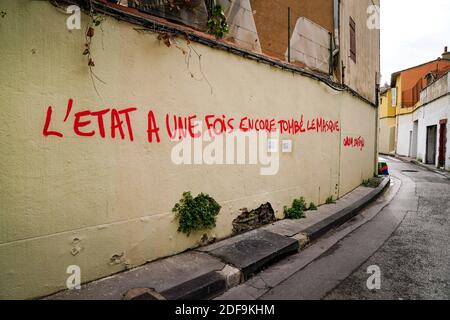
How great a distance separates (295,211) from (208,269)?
293 cm

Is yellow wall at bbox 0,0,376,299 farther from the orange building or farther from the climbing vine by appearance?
the orange building

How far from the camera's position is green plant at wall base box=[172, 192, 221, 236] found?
13.0 ft

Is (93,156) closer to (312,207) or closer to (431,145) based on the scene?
(312,207)

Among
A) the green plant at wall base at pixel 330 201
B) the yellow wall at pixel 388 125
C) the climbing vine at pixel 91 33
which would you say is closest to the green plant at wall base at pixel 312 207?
the green plant at wall base at pixel 330 201

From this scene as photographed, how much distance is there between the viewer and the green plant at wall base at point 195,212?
395 cm

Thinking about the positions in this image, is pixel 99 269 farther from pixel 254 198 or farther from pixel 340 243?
pixel 340 243

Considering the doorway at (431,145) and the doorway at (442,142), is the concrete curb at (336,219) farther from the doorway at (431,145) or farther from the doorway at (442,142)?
the doorway at (431,145)

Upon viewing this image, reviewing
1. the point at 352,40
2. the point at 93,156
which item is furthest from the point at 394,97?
the point at 93,156

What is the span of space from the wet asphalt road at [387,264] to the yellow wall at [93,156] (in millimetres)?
1559

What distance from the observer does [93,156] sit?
3.12m

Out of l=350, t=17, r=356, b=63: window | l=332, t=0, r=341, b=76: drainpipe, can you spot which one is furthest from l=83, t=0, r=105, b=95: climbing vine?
l=350, t=17, r=356, b=63: window

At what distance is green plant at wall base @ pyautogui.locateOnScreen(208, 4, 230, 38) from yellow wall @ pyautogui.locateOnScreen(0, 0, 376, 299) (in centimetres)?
39
